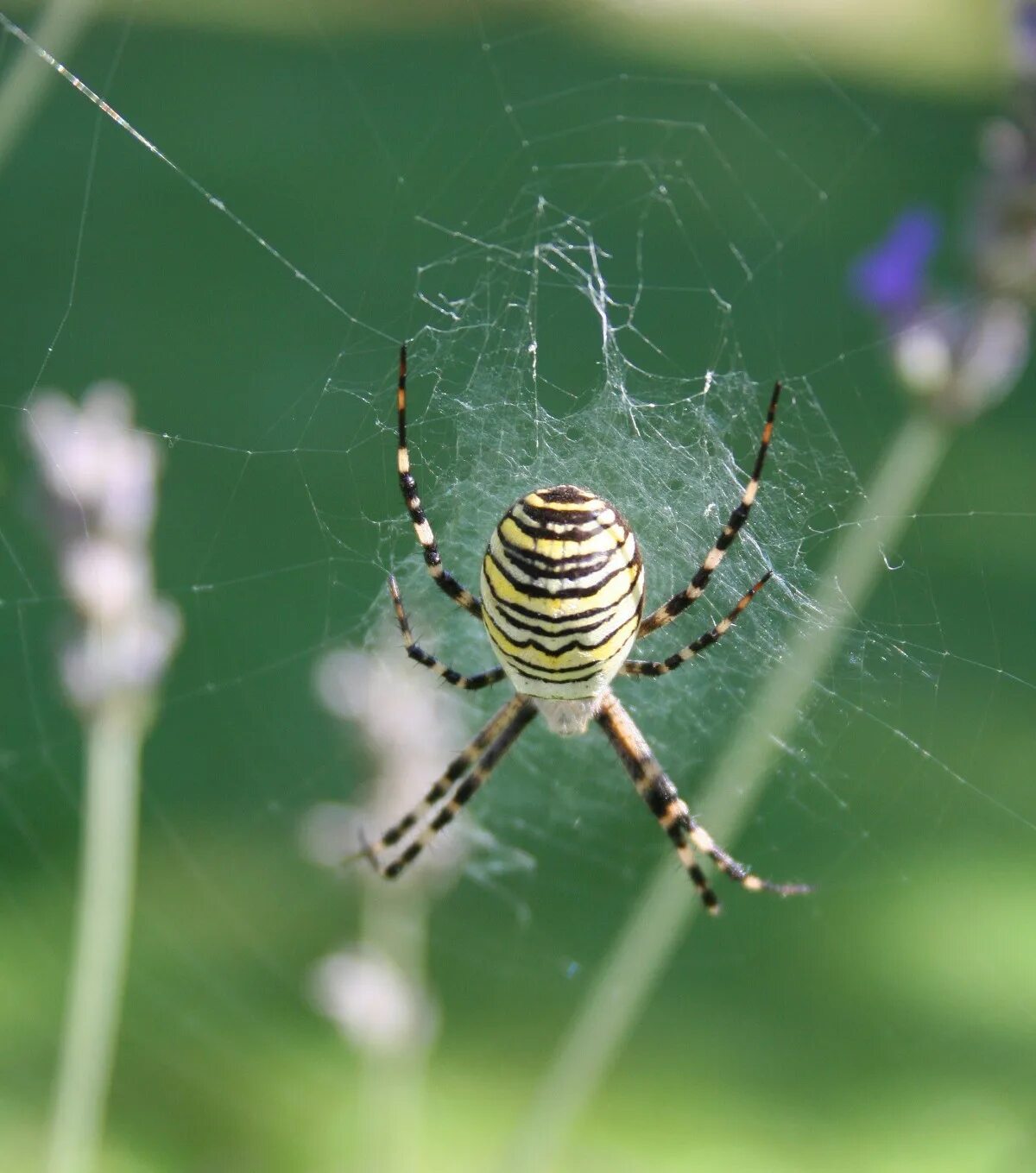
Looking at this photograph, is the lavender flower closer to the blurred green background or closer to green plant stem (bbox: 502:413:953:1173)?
the blurred green background

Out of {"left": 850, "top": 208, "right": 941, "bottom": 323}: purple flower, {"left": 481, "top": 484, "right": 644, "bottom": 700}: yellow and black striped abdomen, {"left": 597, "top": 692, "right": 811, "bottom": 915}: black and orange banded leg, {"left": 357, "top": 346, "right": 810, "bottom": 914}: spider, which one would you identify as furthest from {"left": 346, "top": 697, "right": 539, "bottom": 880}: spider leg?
{"left": 850, "top": 208, "right": 941, "bottom": 323}: purple flower

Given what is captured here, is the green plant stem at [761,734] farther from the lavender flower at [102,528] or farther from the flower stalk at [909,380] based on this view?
the lavender flower at [102,528]

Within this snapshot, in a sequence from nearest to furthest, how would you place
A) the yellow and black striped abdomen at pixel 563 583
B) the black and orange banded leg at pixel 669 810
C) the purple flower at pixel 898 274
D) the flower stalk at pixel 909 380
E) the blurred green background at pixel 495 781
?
the yellow and black striped abdomen at pixel 563 583, the flower stalk at pixel 909 380, the purple flower at pixel 898 274, the black and orange banded leg at pixel 669 810, the blurred green background at pixel 495 781

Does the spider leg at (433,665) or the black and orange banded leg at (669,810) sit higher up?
the black and orange banded leg at (669,810)

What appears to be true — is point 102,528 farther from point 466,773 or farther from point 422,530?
point 466,773

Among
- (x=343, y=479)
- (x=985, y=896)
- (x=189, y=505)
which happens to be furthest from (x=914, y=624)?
(x=189, y=505)

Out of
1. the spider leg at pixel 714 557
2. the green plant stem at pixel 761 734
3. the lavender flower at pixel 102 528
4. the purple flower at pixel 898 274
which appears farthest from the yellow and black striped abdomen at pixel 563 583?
the purple flower at pixel 898 274

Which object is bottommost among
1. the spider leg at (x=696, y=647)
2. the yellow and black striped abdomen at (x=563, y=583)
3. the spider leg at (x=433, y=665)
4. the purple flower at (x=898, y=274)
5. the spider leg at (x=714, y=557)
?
the yellow and black striped abdomen at (x=563, y=583)

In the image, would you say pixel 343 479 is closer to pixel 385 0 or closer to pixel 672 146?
pixel 672 146
